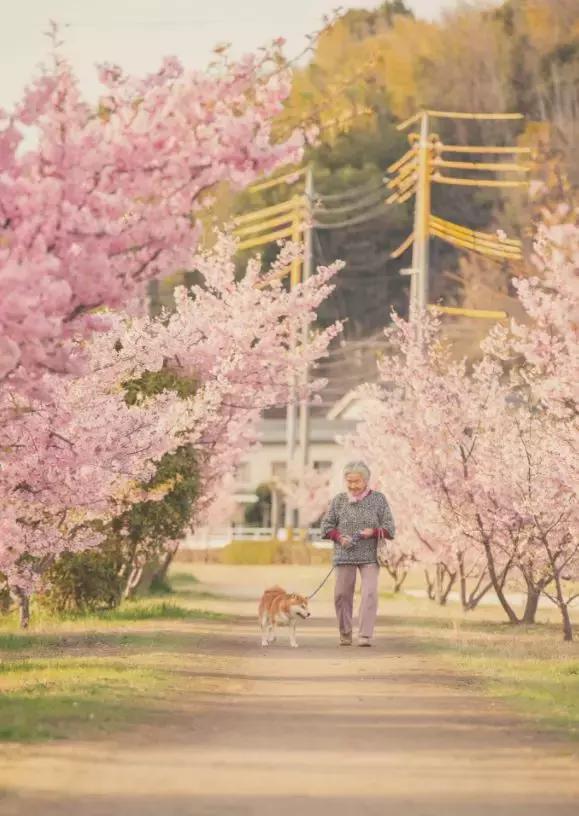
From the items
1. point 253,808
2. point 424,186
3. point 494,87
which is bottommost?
point 253,808

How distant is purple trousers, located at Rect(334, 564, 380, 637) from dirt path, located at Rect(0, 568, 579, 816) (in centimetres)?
464

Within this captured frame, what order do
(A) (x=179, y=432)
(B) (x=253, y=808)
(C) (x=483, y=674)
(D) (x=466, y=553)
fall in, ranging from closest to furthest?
(B) (x=253, y=808) → (C) (x=483, y=674) → (A) (x=179, y=432) → (D) (x=466, y=553)

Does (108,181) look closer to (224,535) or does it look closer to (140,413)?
(140,413)

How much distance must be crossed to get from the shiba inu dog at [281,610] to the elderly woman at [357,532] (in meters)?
0.43

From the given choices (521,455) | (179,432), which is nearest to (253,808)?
(521,455)

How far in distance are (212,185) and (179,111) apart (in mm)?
556

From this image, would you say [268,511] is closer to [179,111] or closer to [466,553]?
[466,553]

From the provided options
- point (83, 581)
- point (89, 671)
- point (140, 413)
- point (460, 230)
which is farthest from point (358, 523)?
point (460, 230)

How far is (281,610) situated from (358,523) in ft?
4.65

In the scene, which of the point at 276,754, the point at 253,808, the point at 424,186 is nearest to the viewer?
the point at 253,808

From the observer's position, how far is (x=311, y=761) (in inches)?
430

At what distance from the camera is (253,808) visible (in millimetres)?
9133

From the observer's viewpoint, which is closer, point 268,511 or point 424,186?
point 424,186

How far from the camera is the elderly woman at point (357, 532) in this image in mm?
21297
